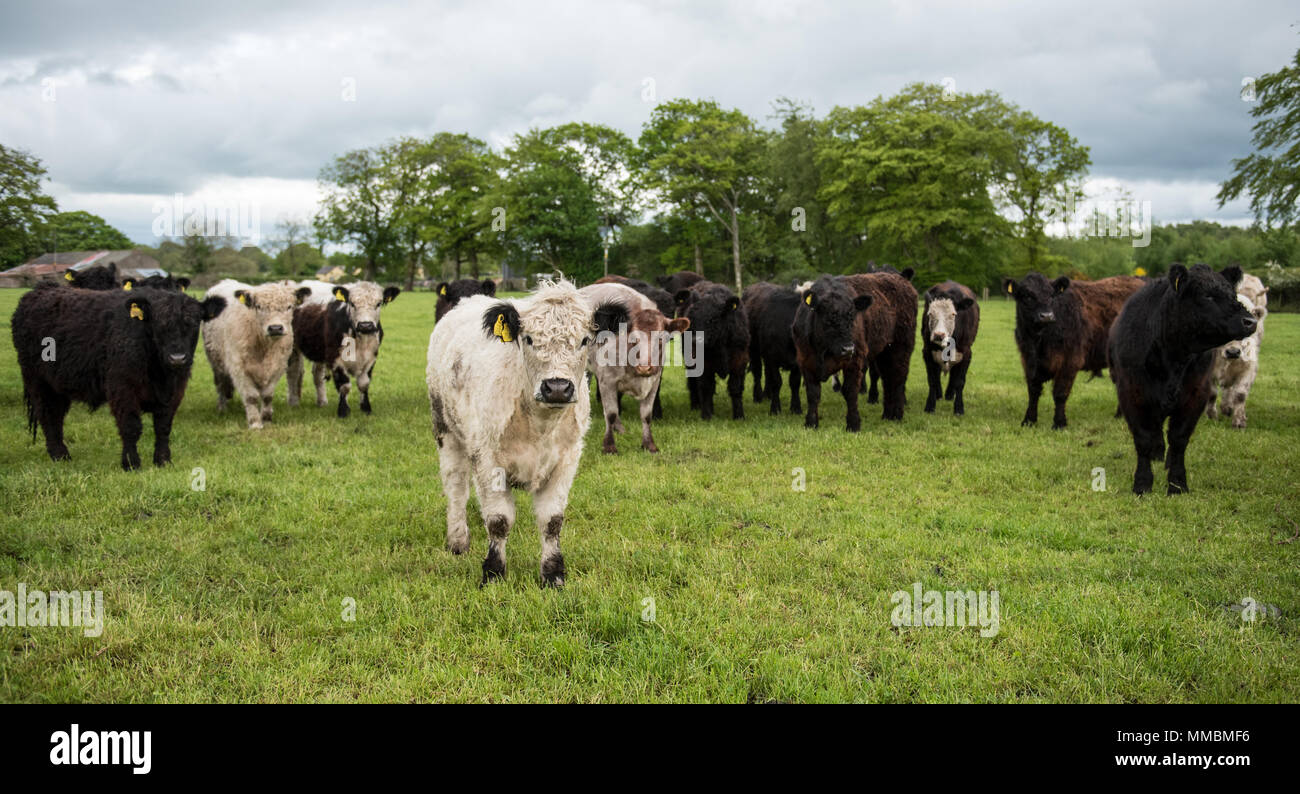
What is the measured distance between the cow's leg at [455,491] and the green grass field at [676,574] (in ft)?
0.57

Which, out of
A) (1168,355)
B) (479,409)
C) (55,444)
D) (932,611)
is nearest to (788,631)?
(932,611)

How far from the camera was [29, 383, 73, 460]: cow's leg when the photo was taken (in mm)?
8875

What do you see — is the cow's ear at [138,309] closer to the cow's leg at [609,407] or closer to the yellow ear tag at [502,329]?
the cow's leg at [609,407]

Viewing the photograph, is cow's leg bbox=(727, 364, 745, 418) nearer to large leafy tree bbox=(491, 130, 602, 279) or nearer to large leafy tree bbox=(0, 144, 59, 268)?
large leafy tree bbox=(0, 144, 59, 268)

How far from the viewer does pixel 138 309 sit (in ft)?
28.5

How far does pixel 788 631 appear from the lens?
441 centimetres

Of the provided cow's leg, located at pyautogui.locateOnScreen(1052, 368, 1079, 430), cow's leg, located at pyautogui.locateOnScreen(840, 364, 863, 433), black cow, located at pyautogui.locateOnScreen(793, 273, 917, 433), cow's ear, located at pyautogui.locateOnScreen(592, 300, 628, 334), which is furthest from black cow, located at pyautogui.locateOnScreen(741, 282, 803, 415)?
cow's ear, located at pyautogui.locateOnScreen(592, 300, 628, 334)

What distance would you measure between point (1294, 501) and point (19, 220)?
2224cm

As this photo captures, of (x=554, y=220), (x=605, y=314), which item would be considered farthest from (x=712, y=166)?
(x=605, y=314)

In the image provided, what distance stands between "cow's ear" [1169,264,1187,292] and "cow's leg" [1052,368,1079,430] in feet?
12.6

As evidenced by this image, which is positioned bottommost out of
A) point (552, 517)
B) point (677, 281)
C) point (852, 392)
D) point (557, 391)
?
point (552, 517)

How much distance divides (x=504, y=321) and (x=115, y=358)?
21.1 ft

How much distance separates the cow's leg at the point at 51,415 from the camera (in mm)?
8875

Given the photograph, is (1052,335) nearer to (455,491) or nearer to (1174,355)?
(1174,355)
